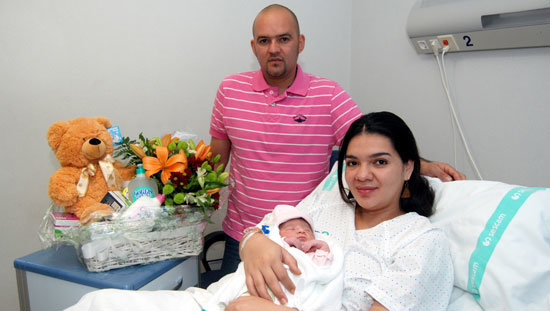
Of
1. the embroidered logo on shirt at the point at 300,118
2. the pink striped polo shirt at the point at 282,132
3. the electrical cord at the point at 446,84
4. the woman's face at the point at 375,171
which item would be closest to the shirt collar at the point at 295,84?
the pink striped polo shirt at the point at 282,132

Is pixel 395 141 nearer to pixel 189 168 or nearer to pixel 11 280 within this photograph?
pixel 189 168

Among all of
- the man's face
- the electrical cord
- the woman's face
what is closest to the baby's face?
the woman's face

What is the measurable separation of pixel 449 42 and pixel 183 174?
4.72 ft

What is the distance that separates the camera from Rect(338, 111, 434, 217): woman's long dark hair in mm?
1352

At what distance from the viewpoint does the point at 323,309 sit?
Answer: 1.12m

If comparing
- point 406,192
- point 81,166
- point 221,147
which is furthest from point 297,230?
point 81,166

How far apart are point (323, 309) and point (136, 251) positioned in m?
0.69

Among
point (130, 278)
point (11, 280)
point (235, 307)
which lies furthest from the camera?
point (11, 280)

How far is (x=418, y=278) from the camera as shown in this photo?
1.12m

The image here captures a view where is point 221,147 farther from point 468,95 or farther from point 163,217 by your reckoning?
point 468,95

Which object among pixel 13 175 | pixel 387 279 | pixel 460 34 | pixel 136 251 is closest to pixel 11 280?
pixel 13 175

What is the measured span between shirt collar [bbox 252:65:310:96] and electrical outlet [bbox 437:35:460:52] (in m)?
0.72

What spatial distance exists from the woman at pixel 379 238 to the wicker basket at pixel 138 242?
254 millimetres

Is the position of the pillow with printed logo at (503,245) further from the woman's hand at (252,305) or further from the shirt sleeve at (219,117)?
the shirt sleeve at (219,117)
